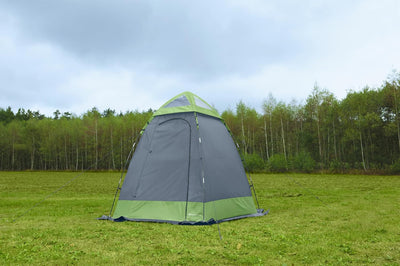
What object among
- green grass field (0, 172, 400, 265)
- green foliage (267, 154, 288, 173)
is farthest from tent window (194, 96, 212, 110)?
green foliage (267, 154, 288, 173)

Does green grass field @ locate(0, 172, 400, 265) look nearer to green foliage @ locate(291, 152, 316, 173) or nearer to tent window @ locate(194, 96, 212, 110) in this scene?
tent window @ locate(194, 96, 212, 110)

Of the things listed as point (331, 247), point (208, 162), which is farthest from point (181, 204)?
point (331, 247)

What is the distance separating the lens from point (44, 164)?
58.7m

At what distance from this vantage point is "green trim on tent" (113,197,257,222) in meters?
6.97

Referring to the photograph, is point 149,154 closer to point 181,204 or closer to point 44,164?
point 181,204

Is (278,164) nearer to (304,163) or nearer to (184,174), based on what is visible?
(304,163)

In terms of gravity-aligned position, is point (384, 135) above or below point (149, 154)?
above

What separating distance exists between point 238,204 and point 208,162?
150cm

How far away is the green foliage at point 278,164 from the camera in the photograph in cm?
3500

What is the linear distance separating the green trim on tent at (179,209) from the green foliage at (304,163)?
2808 cm

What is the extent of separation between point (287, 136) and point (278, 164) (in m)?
7.73

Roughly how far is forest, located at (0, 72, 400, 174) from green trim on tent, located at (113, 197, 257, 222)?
13539mm

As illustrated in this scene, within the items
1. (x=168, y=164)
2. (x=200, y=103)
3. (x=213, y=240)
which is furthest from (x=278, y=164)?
(x=213, y=240)

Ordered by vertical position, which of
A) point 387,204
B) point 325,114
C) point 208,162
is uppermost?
point 325,114
